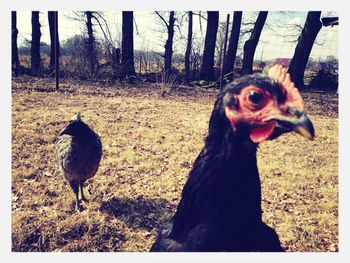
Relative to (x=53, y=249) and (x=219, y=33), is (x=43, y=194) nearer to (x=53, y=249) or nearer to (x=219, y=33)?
(x=53, y=249)

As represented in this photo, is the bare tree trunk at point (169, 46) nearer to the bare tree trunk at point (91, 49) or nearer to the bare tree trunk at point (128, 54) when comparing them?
the bare tree trunk at point (128, 54)

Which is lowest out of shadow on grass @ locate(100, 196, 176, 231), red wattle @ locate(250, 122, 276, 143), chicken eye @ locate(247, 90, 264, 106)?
shadow on grass @ locate(100, 196, 176, 231)

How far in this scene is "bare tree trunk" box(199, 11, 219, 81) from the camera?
1066 centimetres

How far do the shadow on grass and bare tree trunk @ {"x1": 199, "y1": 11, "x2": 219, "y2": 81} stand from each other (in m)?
7.92

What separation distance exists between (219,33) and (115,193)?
29.5ft

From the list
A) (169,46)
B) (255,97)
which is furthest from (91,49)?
(255,97)

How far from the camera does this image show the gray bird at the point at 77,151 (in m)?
3.02

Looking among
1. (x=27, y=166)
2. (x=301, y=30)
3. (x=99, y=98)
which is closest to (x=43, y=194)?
(x=27, y=166)

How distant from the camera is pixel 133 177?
4.14 meters

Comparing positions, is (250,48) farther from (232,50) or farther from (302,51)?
(302,51)

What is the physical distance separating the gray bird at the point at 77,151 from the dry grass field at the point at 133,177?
481 millimetres

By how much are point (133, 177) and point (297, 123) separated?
3.07 metres

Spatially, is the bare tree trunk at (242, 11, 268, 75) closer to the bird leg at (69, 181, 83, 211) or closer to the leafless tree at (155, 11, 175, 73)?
the leafless tree at (155, 11, 175, 73)

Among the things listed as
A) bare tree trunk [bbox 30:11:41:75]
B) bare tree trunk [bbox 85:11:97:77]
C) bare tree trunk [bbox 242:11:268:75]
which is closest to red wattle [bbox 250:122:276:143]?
bare tree trunk [bbox 242:11:268:75]
